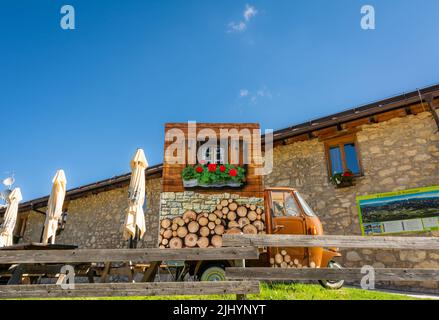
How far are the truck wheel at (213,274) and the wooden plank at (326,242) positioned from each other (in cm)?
147

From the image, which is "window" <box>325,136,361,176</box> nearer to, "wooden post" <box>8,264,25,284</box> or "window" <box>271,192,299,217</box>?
"window" <box>271,192,299,217</box>

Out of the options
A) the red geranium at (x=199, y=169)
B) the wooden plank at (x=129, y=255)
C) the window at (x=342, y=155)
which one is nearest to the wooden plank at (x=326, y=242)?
the wooden plank at (x=129, y=255)

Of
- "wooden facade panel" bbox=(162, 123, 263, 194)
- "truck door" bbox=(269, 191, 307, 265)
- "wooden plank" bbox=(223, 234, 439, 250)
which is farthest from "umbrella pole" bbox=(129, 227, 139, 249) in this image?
"wooden plank" bbox=(223, 234, 439, 250)

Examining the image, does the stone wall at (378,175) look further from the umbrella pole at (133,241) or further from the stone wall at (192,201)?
the umbrella pole at (133,241)

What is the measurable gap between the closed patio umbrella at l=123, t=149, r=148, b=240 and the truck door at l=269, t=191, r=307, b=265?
2999mm

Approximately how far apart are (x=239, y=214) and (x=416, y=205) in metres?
4.76

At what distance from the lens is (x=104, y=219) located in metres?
13.0

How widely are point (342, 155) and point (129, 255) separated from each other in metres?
7.37

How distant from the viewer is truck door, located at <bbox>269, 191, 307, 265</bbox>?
5.69m

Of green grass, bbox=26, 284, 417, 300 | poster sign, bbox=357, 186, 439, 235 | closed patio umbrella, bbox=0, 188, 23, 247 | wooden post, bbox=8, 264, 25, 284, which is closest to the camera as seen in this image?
green grass, bbox=26, 284, 417, 300

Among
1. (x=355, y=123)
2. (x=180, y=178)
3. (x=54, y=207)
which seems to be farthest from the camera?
(x=355, y=123)

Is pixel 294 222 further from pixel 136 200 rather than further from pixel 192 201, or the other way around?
pixel 136 200

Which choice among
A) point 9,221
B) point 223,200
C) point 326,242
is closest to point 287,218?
point 223,200

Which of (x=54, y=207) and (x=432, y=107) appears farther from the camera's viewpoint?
(x=54, y=207)
